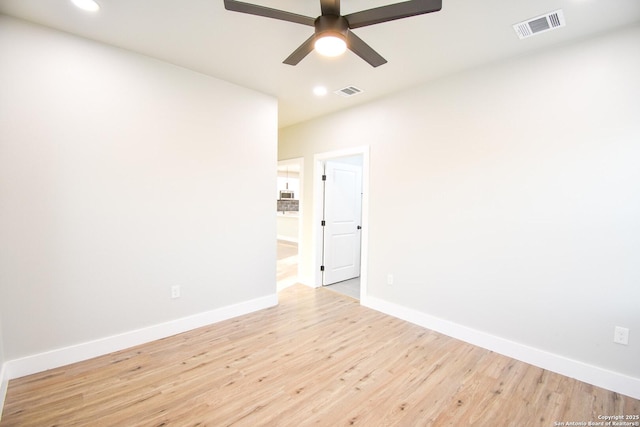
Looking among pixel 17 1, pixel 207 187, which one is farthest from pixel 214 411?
pixel 17 1

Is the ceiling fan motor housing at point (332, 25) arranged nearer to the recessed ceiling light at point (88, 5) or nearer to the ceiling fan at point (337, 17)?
the ceiling fan at point (337, 17)

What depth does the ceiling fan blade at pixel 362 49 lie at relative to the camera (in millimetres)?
1689

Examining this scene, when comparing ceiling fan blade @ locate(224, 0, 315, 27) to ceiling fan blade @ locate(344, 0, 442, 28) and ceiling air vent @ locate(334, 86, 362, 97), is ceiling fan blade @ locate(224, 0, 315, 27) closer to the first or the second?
ceiling fan blade @ locate(344, 0, 442, 28)

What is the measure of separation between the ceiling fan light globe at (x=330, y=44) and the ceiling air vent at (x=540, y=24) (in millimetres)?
1438

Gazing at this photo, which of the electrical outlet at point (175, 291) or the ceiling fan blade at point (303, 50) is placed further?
the electrical outlet at point (175, 291)

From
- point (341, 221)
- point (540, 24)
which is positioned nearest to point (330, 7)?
point (540, 24)

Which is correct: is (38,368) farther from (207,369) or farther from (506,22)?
(506,22)

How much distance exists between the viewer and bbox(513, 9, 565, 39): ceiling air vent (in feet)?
6.48

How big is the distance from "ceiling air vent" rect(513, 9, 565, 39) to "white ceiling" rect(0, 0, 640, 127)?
0.05 m

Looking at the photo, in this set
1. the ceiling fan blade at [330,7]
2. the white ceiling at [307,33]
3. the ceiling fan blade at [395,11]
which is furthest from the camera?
the white ceiling at [307,33]

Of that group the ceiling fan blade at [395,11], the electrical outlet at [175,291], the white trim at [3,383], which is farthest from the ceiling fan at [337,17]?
the white trim at [3,383]

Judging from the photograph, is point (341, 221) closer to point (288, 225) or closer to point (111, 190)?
point (111, 190)

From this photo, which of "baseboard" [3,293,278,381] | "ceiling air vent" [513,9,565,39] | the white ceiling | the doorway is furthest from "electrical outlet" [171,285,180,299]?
"ceiling air vent" [513,9,565,39]

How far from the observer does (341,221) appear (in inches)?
187
